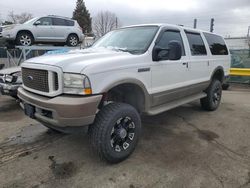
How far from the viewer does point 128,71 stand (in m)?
3.28

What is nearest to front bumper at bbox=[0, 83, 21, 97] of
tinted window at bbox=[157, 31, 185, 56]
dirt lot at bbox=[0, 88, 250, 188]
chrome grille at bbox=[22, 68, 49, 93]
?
dirt lot at bbox=[0, 88, 250, 188]

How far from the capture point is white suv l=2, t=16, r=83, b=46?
902cm

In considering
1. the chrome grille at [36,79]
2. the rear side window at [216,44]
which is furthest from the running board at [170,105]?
the chrome grille at [36,79]

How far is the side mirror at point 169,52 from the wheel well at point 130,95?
0.60 meters

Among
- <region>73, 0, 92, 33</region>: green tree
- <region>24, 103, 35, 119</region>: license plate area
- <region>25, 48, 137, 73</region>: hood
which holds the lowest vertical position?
<region>24, 103, 35, 119</region>: license plate area

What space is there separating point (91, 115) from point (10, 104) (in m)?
5.19

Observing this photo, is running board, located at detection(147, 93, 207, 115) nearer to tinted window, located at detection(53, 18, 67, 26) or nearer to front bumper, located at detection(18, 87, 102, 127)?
front bumper, located at detection(18, 87, 102, 127)

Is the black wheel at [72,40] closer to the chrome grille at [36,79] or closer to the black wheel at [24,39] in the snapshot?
the black wheel at [24,39]

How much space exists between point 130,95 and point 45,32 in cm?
729

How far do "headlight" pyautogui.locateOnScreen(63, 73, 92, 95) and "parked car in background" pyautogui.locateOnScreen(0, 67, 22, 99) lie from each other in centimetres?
398

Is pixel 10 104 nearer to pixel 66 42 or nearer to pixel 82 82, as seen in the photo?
pixel 66 42

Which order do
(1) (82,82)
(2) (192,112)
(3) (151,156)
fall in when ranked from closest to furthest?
(1) (82,82)
(3) (151,156)
(2) (192,112)

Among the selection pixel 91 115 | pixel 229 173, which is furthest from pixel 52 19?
pixel 229 173

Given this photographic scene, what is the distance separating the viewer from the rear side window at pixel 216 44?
18.7ft
